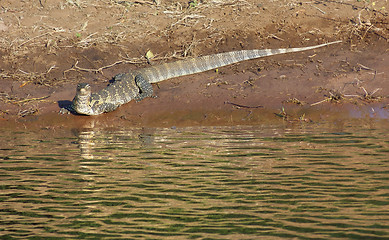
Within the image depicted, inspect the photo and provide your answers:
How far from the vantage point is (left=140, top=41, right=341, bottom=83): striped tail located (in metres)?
14.4

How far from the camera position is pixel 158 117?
1262 cm

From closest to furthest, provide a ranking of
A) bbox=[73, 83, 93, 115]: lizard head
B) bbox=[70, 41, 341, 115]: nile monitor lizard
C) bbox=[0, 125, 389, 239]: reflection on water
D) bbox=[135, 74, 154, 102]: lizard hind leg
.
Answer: bbox=[0, 125, 389, 239]: reflection on water < bbox=[73, 83, 93, 115]: lizard head < bbox=[70, 41, 341, 115]: nile monitor lizard < bbox=[135, 74, 154, 102]: lizard hind leg

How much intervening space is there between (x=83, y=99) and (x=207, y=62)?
3417mm

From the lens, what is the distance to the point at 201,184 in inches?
311

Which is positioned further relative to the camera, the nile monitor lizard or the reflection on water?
the nile monitor lizard

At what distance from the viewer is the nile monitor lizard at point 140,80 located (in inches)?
500

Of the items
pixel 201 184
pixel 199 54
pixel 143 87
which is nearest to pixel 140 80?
pixel 143 87

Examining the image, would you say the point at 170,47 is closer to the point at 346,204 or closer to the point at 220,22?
the point at 220,22

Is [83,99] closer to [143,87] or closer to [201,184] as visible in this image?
[143,87]

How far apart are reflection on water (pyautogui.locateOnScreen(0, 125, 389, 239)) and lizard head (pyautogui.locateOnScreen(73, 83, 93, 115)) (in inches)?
59.4

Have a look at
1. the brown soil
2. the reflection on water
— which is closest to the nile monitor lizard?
the brown soil

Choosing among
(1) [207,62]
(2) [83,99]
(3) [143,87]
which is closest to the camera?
(2) [83,99]

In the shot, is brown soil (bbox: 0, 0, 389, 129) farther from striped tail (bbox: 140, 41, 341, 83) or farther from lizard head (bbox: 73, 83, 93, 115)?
lizard head (bbox: 73, 83, 93, 115)

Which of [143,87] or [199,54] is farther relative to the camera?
[199,54]
